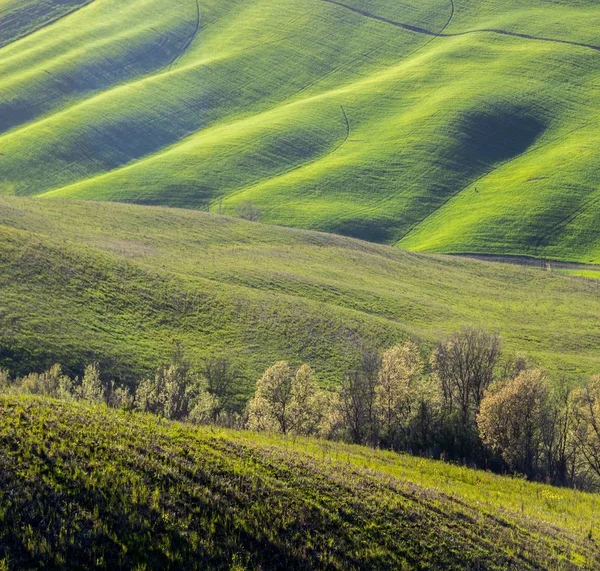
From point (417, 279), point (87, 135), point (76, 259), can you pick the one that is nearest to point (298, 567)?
point (76, 259)

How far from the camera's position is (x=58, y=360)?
57.6 m

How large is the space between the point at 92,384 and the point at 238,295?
1245 inches

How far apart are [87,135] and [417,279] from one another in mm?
108800

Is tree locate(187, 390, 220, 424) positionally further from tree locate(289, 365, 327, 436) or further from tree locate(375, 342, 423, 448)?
tree locate(375, 342, 423, 448)

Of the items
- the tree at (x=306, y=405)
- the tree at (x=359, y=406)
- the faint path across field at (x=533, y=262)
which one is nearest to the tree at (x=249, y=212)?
the faint path across field at (x=533, y=262)

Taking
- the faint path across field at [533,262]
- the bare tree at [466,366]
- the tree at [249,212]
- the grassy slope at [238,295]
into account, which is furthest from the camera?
the tree at [249,212]

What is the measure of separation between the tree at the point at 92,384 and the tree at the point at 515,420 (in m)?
24.6

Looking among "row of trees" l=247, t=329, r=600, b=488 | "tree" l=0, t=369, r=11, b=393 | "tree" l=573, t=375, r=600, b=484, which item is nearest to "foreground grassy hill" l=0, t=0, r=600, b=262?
"row of trees" l=247, t=329, r=600, b=488

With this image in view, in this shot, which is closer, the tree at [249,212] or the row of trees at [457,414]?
the row of trees at [457,414]

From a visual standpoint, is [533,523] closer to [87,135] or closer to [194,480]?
[194,480]

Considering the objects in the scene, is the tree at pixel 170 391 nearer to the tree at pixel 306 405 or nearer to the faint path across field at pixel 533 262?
the tree at pixel 306 405

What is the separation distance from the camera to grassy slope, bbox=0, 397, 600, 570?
591 inches

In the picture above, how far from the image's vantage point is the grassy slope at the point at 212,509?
49.3 feet

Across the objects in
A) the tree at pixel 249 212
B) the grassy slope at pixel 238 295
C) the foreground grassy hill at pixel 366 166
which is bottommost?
the grassy slope at pixel 238 295
